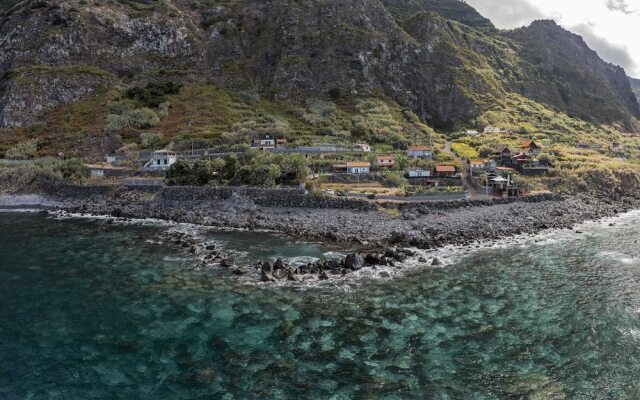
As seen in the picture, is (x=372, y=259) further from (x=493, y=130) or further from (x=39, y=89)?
(x=39, y=89)

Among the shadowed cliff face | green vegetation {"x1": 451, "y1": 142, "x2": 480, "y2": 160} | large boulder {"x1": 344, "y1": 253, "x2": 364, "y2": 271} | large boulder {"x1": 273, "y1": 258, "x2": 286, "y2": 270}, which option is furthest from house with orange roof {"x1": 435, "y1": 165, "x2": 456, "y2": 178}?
the shadowed cliff face

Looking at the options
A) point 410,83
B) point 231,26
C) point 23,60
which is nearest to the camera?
point 23,60

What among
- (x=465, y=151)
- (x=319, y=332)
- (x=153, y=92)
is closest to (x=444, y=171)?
(x=465, y=151)

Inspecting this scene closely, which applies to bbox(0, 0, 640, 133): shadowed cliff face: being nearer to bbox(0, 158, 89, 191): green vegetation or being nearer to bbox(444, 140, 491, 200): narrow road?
bbox(444, 140, 491, 200): narrow road

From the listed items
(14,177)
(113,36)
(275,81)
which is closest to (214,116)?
(275,81)

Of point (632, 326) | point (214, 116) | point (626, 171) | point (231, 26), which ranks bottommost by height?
point (632, 326)

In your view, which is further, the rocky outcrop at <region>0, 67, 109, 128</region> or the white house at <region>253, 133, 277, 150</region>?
the rocky outcrop at <region>0, 67, 109, 128</region>

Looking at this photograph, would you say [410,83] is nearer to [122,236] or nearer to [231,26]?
[231,26]
